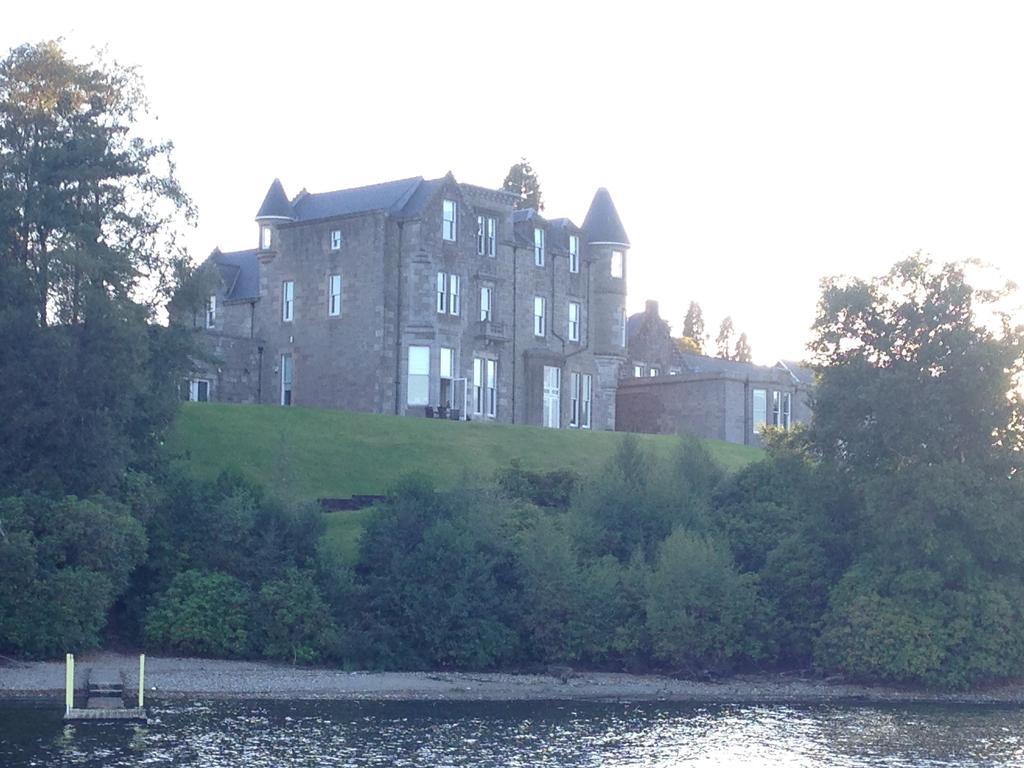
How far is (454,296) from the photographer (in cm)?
7556

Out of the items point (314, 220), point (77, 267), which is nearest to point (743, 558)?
point (77, 267)

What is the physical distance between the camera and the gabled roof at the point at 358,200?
75.8 metres

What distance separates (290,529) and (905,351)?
21282 mm

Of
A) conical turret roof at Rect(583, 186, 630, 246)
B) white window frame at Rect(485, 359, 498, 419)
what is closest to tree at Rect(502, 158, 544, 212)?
conical turret roof at Rect(583, 186, 630, 246)

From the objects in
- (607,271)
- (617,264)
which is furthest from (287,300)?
(617,264)

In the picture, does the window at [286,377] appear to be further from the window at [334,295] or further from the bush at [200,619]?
the bush at [200,619]

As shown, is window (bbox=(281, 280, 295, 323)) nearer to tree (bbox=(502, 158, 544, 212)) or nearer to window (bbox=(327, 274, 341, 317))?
window (bbox=(327, 274, 341, 317))

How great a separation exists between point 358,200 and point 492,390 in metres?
11.8

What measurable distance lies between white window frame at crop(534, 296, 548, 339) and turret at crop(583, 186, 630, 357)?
14.6ft

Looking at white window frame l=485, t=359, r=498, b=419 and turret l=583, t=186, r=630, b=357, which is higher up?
turret l=583, t=186, r=630, b=357

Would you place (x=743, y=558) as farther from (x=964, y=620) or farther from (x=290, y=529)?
(x=290, y=529)

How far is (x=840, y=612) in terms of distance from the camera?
4981 cm

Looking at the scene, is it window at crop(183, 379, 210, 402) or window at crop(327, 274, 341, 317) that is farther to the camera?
window at crop(327, 274, 341, 317)

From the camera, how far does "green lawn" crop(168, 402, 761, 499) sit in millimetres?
57312
